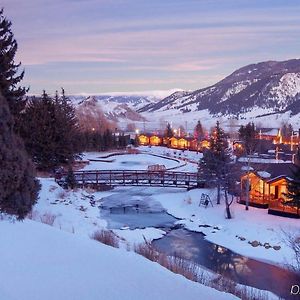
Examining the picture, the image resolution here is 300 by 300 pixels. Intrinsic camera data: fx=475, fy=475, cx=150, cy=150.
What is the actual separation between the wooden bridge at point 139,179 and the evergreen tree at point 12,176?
107 feet

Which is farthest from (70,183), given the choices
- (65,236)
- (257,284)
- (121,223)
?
(65,236)

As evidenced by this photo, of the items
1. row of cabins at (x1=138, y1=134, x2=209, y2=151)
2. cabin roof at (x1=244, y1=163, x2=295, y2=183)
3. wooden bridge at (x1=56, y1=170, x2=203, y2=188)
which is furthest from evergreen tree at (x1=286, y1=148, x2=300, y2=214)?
row of cabins at (x1=138, y1=134, x2=209, y2=151)

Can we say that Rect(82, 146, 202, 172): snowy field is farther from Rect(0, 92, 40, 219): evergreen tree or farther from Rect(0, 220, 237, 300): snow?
Rect(0, 220, 237, 300): snow

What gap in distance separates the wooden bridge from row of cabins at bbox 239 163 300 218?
21.6 feet

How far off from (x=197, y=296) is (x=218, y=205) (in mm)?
30621

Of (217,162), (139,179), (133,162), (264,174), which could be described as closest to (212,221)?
(217,162)

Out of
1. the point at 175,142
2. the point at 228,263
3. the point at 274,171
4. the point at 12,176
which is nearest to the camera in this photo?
the point at 12,176

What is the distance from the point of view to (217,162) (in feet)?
119

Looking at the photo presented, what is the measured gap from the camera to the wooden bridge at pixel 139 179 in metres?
45.0

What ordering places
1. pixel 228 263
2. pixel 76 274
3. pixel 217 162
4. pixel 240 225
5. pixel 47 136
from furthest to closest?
pixel 47 136 < pixel 217 162 < pixel 240 225 < pixel 228 263 < pixel 76 274

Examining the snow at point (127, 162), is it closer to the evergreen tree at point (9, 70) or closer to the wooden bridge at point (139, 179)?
the wooden bridge at point (139, 179)

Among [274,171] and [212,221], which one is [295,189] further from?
[274,171]

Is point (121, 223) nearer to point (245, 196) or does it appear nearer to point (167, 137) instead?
point (245, 196)

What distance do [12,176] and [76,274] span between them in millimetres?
4438
